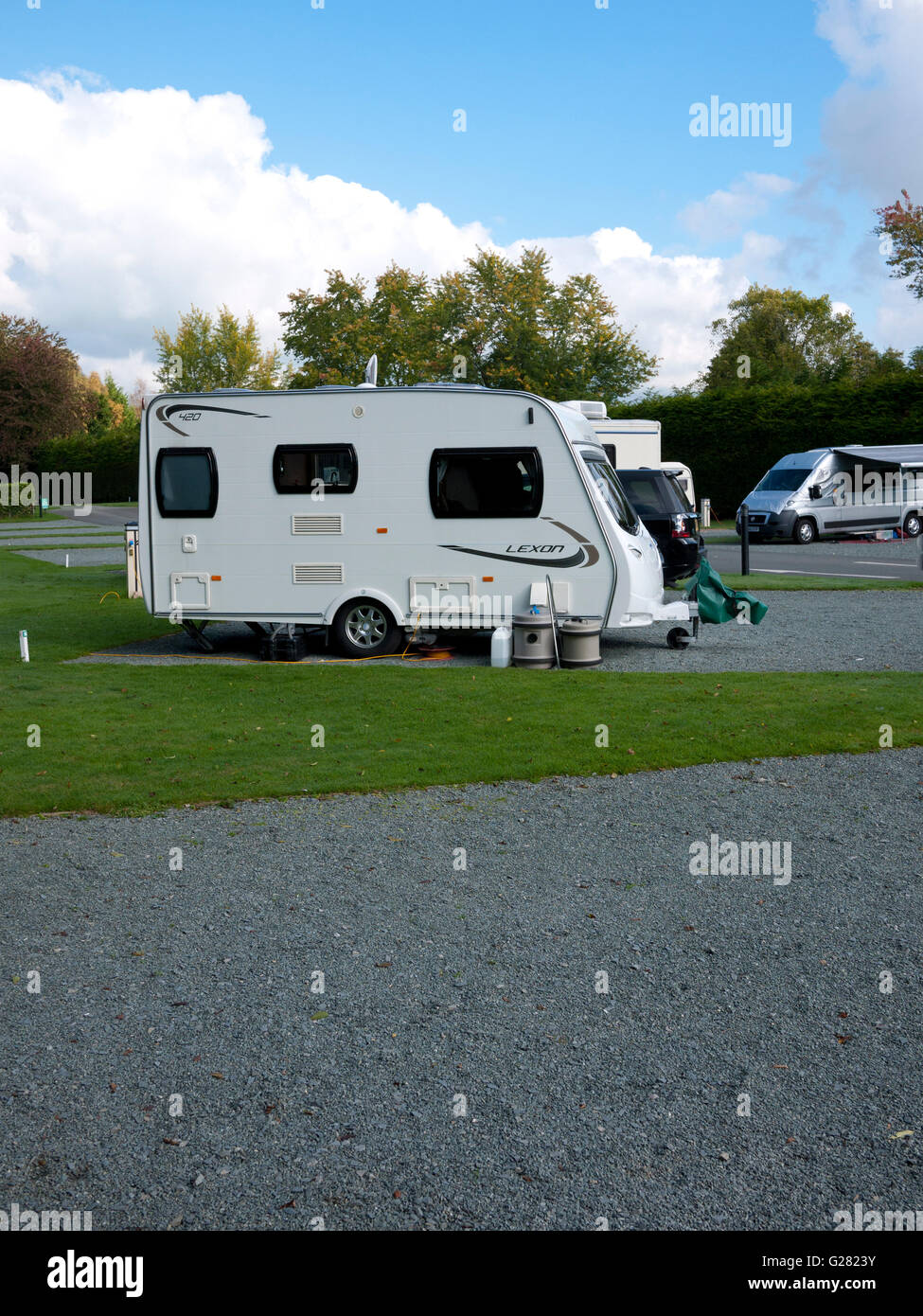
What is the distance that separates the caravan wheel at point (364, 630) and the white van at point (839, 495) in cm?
1862

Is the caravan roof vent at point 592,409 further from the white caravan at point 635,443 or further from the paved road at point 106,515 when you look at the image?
the paved road at point 106,515

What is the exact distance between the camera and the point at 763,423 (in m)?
37.2

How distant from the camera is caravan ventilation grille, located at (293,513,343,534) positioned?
12.9 metres

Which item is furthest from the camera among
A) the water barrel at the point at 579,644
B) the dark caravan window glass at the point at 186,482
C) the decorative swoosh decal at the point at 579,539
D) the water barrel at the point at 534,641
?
the dark caravan window glass at the point at 186,482

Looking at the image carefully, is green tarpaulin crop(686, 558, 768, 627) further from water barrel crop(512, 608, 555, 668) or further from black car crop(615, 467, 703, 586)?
black car crop(615, 467, 703, 586)

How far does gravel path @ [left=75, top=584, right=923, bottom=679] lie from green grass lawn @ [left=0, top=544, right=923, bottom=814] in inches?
28.6

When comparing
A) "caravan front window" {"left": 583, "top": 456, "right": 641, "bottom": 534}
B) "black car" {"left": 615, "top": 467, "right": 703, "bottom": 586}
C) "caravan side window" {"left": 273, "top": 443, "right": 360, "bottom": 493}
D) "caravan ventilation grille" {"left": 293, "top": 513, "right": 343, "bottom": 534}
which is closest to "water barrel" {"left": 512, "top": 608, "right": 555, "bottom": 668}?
"caravan front window" {"left": 583, "top": 456, "right": 641, "bottom": 534}

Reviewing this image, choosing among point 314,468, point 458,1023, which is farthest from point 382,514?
point 458,1023

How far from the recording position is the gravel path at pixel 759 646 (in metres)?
12.5

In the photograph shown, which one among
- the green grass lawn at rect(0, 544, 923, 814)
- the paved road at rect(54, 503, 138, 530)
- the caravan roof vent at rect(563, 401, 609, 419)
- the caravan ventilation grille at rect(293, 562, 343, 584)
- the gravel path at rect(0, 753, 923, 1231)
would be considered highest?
the paved road at rect(54, 503, 138, 530)

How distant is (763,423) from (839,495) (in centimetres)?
803

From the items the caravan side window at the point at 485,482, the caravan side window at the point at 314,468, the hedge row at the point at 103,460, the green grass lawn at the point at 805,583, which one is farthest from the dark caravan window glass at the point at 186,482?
the hedge row at the point at 103,460

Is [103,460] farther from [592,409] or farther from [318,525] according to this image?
[318,525]

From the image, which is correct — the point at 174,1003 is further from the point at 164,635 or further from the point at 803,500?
the point at 803,500
